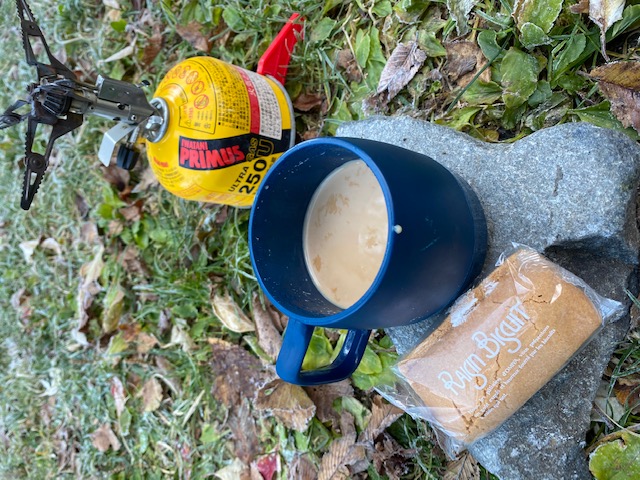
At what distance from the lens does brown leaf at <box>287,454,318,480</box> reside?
1476mm

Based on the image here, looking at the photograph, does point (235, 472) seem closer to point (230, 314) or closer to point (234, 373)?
point (234, 373)

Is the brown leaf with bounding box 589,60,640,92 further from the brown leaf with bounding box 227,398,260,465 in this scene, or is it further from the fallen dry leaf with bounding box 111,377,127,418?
the fallen dry leaf with bounding box 111,377,127,418

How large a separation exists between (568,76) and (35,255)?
76.0 inches

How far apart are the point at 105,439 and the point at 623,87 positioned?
5.88 ft

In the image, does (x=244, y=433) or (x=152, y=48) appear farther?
(x=152, y=48)

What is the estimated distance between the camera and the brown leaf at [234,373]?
1632 millimetres

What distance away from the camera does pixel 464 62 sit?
1.28 m

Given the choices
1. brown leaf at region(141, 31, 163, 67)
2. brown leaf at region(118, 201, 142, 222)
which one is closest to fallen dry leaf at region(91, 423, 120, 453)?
brown leaf at region(118, 201, 142, 222)

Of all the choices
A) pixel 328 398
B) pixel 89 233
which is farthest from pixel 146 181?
pixel 328 398

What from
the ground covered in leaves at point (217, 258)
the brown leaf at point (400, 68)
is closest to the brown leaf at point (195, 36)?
the ground covered in leaves at point (217, 258)

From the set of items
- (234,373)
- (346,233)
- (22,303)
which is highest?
(346,233)

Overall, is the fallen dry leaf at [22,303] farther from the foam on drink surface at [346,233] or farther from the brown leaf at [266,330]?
the foam on drink surface at [346,233]

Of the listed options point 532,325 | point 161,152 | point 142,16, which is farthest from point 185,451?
point 142,16

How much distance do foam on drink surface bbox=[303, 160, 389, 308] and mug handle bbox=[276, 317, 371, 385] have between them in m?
0.09
